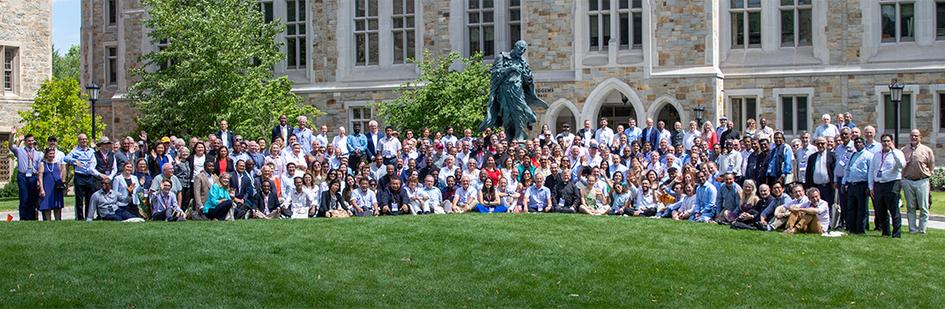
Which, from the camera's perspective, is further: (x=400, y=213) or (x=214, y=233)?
(x=400, y=213)

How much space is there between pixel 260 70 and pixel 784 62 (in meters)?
14.5

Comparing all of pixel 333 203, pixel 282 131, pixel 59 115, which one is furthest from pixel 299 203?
pixel 59 115

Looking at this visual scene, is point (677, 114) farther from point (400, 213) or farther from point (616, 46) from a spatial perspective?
point (400, 213)

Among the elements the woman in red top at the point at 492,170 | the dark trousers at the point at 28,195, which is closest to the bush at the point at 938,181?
the woman in red top at the point at 492,170

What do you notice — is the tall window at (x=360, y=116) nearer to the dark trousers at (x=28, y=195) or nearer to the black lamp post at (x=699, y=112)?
the black lamp post at (x=699, y=112)

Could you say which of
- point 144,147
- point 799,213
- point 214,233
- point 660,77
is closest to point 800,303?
point 799,213

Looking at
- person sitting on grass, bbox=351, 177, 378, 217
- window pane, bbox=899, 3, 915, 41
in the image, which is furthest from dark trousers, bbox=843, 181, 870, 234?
window pane, bbox=899, 3, 915, 41

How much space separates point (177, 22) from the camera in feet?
114

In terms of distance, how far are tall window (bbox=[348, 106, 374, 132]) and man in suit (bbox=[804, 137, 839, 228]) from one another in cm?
2044

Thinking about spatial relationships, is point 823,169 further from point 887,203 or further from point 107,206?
point 107,206

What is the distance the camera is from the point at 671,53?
33.9m

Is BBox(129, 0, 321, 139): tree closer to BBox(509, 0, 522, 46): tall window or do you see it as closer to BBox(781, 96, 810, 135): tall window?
BBox(509, 0, 522, 46): tall window

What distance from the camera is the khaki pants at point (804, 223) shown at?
60.4 feet

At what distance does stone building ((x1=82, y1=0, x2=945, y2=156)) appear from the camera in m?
32.8
